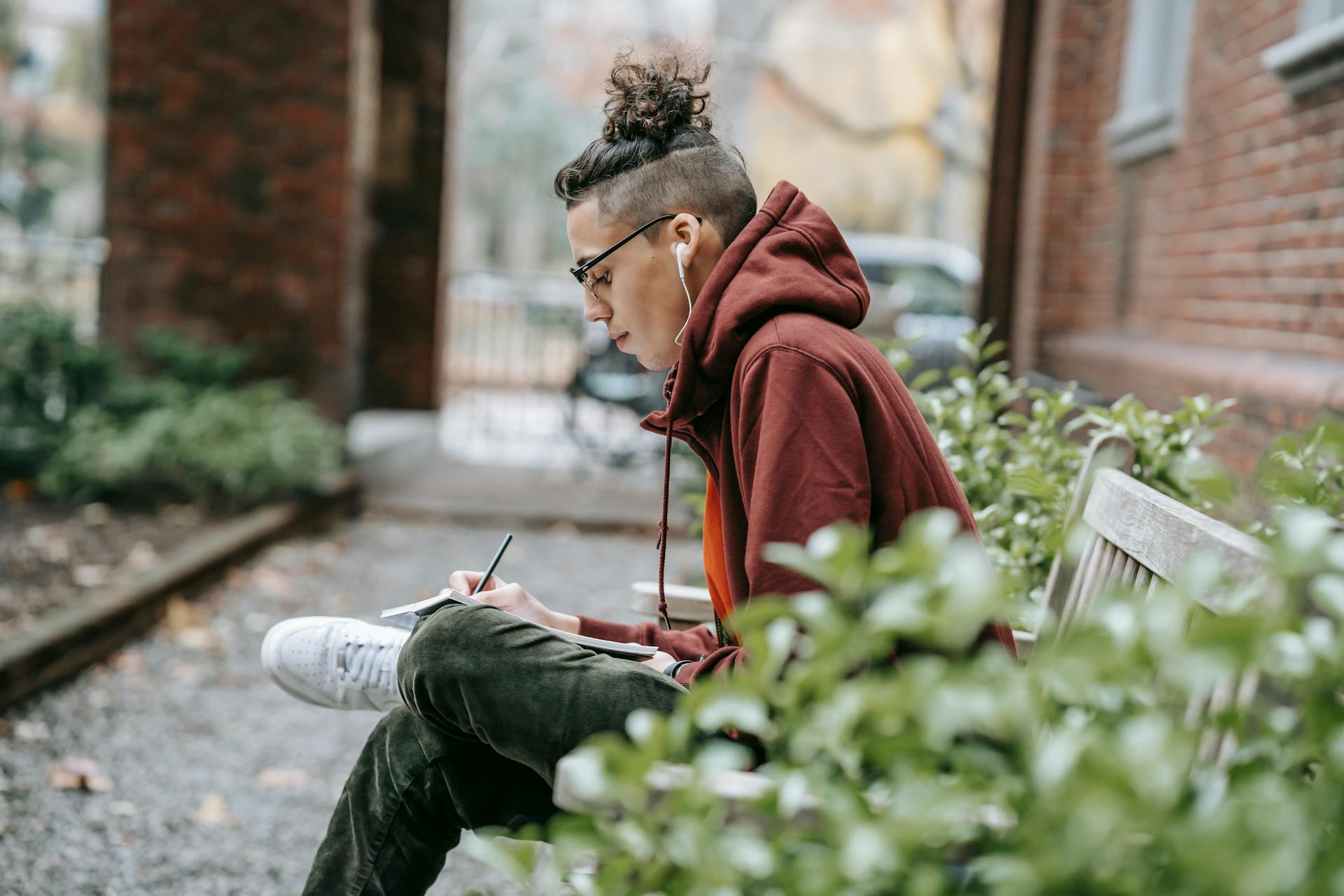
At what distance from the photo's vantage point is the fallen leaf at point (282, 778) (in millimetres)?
3598

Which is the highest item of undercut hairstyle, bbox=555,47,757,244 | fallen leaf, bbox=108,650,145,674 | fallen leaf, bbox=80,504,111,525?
undercut hairstyle, bbox=555,47,757,244

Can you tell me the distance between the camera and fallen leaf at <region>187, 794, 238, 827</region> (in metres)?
3.29

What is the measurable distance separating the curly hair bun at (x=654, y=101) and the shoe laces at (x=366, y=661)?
3.03 feet

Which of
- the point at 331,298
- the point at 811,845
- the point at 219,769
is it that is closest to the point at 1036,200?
the point at 331,298

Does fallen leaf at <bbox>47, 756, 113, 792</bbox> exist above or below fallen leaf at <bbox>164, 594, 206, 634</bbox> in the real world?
below

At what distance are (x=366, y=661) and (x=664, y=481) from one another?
59 centimetres

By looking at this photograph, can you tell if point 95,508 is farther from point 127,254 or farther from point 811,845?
point 811,845

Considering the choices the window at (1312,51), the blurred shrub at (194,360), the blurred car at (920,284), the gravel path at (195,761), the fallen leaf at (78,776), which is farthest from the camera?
the blurred car at (920,284)

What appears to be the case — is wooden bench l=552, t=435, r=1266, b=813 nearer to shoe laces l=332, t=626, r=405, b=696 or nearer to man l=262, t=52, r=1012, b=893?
man l=262, t=52, r=1012, b=893

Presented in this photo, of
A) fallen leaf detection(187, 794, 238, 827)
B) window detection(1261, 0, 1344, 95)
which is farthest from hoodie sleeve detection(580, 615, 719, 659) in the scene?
window detection(1261, 0, 1344, 95)

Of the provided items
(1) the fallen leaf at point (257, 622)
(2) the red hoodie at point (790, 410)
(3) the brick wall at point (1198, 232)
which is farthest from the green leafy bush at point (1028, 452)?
(1) the fallen leaf at point (257, 622)

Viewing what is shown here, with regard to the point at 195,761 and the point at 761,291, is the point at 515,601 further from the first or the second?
the point at 195,761

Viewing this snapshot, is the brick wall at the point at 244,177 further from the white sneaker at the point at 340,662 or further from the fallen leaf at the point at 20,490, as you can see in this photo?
the white sneaker at the point at 340,662

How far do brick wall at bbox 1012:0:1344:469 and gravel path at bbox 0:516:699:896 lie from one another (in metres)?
2.66
